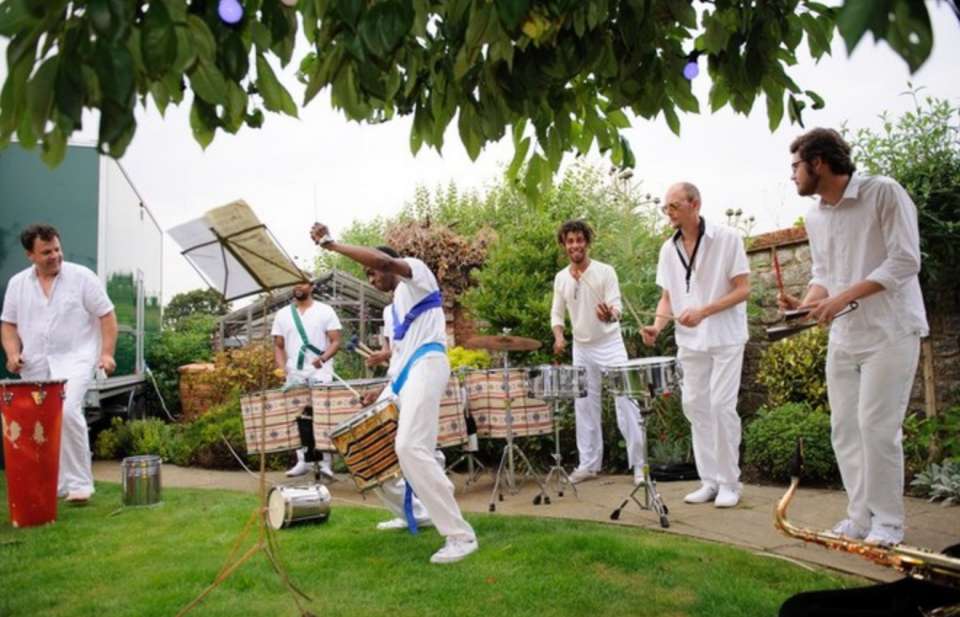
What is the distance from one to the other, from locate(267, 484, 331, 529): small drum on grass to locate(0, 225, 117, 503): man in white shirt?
225 cm

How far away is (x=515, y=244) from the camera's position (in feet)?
29.4

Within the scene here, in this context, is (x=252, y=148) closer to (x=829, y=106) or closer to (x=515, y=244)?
(x=829, y=106)

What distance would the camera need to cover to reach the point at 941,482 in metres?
5.29

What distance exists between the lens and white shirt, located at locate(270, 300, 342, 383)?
8141 mm

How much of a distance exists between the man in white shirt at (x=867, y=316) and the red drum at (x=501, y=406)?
112 inches

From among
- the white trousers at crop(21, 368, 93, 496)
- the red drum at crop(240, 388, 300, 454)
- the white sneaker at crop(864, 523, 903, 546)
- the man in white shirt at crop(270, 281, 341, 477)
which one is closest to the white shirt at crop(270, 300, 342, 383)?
the man in white shirt at crop(270, 281, 341, 477)

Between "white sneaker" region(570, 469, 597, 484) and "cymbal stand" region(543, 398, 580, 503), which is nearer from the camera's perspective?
"cymbal stand" region(543, 398, 580, 503)

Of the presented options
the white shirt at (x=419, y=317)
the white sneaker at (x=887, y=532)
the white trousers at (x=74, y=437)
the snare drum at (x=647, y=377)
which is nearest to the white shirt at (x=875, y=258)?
the white sneaker at (x=887, y=532)

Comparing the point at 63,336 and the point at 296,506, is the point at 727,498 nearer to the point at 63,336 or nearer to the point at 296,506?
the point at 296,506

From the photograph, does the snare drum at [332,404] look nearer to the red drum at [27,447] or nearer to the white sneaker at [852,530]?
the red drum at [27,447]

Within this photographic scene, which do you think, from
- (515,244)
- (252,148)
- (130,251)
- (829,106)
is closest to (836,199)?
(829,106)

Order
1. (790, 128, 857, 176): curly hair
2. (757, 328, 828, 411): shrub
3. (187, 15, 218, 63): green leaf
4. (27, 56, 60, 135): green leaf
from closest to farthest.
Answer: (27, 56, 60, 135): green leaf < (187, 15, 218, 63): green leaf < (790, 128, 857, 176): curly hair < (757, 328, 828, 411): shrub

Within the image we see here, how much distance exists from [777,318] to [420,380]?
Result: 445cm

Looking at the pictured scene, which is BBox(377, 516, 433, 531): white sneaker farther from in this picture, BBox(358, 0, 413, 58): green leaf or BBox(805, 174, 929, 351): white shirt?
BBox(358, 0, 413, 58): green leaf
